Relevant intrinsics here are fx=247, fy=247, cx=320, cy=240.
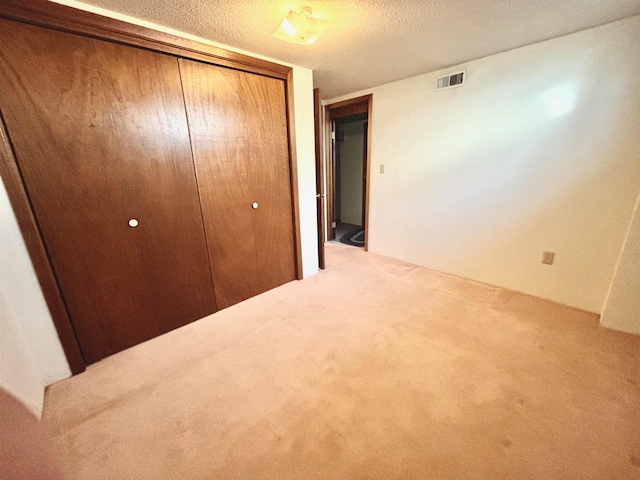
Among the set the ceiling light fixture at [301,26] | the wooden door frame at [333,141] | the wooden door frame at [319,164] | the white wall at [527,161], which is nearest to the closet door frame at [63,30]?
the ceiling light fixture at [301,26]

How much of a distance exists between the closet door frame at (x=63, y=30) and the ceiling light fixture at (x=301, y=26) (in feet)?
2.01

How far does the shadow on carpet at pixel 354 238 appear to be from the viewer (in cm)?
397

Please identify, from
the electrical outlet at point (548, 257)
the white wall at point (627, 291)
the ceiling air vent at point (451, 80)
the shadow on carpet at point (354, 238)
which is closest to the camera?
the white wall at point (627, 291)

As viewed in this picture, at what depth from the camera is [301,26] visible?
1.38 metres

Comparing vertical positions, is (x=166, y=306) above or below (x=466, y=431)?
above

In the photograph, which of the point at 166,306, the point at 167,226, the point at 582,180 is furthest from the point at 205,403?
the point at 582,180

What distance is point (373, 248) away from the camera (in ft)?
11.4

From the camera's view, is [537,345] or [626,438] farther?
[537,345]

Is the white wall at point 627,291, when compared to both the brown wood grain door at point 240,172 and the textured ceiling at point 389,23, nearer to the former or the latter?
the textured ceiling at point 389,23

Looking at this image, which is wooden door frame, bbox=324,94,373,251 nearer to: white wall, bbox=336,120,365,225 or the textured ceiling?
the textured ceiling

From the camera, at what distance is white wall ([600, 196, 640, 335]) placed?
1633mm

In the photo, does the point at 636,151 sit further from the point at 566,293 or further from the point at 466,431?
the point at 466,431

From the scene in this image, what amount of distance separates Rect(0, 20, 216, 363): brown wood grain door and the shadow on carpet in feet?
8.33

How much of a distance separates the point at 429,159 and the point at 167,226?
8.43ft
